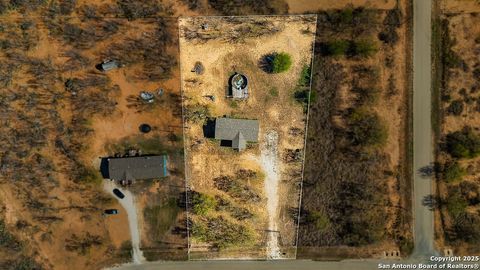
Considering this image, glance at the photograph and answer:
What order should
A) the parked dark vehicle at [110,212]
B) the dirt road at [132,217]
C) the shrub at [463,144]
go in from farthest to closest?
the dirt road at [132,217] < the parked dark vehicle at [110,212] < the shrub at [463,144]

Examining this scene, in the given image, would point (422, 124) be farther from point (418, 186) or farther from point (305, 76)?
point (305, 76)

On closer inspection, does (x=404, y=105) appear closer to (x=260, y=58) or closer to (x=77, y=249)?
(x=260, y=58)

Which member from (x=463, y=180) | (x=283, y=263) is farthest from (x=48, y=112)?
(x=463, y=180)

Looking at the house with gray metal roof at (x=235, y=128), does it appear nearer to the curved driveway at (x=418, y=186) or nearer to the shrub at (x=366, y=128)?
the shrub at (x=366, y=128)

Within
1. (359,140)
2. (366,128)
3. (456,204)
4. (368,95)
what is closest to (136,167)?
(359,140)

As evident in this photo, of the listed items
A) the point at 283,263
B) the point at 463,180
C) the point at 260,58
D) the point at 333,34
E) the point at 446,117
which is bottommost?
the point at 283,263

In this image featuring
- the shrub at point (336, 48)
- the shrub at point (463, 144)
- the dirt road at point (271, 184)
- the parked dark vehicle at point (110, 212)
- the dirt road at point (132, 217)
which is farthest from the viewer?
the dirt road at point (132, 217)

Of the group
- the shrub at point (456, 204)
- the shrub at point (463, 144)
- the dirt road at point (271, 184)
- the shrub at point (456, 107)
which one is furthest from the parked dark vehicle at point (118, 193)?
the shrub at point (456, 107)
